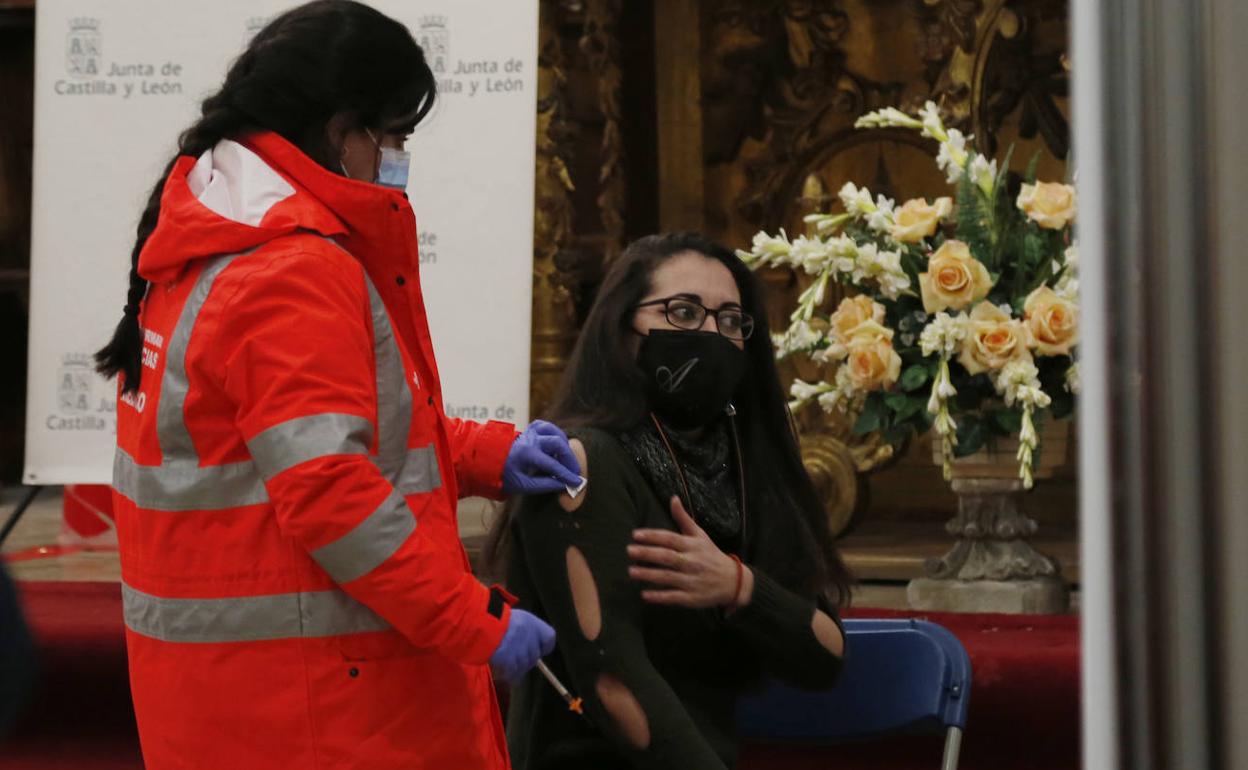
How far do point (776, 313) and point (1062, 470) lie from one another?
1026mm

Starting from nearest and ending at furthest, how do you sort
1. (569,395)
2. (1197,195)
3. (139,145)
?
1. (1197,195)
2. (569,395)
3. (139,145)

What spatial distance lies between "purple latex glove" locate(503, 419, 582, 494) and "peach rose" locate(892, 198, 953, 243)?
46.6 inches

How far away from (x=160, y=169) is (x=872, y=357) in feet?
5.19

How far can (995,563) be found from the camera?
3.11 meters

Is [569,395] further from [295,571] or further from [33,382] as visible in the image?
[33,382]

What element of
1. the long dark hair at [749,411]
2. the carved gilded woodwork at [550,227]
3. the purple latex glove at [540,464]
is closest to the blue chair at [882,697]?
the long dark hair at [749,411]

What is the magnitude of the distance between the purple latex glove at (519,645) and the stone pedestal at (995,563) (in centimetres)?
161

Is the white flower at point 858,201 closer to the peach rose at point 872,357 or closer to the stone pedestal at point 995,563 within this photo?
the peach rose at point 872,357

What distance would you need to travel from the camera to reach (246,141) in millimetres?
1673

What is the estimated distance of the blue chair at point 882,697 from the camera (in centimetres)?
218

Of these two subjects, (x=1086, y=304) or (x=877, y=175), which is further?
(x=877, y=175)

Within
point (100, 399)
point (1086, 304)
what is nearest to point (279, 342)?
point (1086, 304)

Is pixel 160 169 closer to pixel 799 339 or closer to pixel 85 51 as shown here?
pixel 85 51

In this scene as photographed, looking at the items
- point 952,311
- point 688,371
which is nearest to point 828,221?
point 952,311
